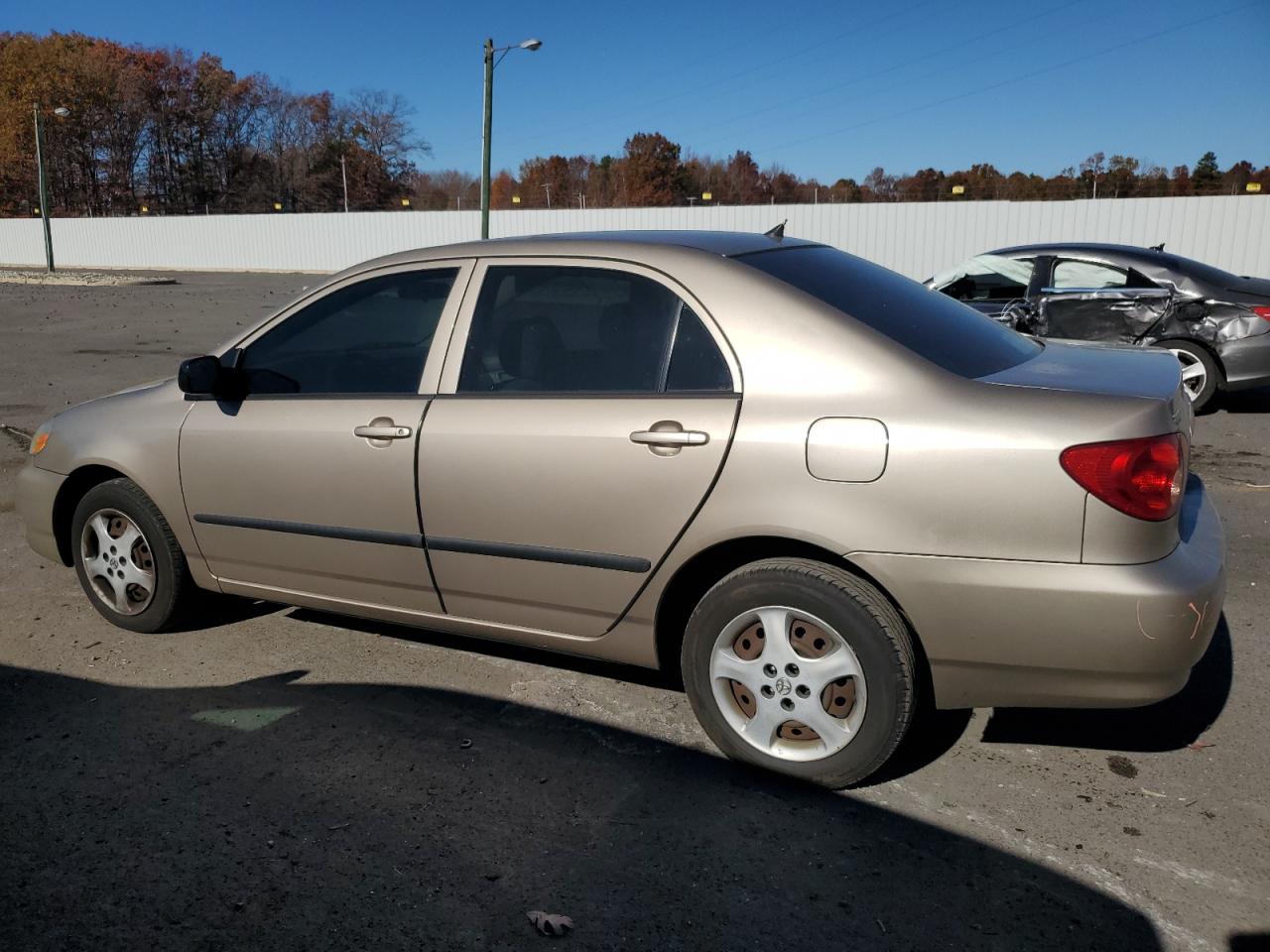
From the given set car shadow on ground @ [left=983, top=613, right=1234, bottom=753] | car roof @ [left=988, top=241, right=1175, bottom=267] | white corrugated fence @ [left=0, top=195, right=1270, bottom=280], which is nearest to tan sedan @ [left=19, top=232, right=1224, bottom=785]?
car shadow on ground @ [left=983, top=613, right=1234, bottom=753]

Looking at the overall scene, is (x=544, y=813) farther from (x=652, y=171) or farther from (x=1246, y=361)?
(x=652, y=171)

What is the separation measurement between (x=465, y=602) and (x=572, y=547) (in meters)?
0.56

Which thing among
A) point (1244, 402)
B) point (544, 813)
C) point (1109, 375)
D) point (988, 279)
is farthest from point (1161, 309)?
point (544, 813)

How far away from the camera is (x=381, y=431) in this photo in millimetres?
3680

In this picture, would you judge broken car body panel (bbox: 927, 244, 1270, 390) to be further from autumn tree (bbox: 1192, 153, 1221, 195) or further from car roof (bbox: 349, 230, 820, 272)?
autumn tree (bbox: 1192, 153, 1221, 195)

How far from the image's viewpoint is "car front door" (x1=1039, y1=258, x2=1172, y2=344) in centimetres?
896

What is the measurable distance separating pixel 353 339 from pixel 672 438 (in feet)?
5.55

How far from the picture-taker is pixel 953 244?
1064 inches

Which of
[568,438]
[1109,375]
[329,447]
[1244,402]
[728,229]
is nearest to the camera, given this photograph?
[1109,375]

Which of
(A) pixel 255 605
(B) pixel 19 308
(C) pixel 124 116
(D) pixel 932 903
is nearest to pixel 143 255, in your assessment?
(B) pixel 19 308

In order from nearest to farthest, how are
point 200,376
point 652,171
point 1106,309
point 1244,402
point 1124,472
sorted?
point 1124,472 < point 200,376 < point 1106,309 < point 1244,402 < point 652,171

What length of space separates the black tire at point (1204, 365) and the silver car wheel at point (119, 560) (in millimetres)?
8184

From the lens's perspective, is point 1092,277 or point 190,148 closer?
point 1092,277

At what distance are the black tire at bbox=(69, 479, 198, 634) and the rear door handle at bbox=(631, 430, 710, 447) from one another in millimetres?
2287
